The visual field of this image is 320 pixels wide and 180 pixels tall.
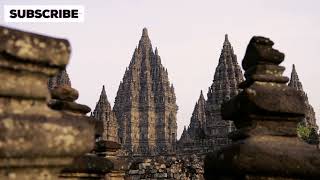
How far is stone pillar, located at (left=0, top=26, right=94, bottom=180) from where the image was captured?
174 centimetres

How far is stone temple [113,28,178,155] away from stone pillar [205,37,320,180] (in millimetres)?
63694

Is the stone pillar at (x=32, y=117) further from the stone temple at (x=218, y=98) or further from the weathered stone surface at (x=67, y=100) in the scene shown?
the stone temple at (x=218, y=98)

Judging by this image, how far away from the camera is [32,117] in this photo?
1.80 metres

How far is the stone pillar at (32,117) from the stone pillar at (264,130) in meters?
1.75

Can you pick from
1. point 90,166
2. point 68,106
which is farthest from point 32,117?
point 90,166

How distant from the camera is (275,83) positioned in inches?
152

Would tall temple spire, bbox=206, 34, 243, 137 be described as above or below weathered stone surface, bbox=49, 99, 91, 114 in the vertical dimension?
above

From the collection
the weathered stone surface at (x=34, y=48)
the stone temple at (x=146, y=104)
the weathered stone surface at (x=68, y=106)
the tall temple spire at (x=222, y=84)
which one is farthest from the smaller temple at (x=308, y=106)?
the weathered stone surface at (x=34, y=48)

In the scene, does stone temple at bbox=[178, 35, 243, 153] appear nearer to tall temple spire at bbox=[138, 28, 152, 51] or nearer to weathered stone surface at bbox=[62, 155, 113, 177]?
tall temple spire at bbox=[138, 28, 152, 51]

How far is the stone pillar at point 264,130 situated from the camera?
11.0 feet

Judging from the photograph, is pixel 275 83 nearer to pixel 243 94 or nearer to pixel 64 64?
pixel 243 94

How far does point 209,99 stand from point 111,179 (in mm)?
34960

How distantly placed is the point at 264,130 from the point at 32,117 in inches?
92.3

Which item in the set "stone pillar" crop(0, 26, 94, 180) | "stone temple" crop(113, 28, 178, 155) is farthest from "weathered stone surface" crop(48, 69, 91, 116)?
"stone temple" crop(113, 28, 178, 155)
